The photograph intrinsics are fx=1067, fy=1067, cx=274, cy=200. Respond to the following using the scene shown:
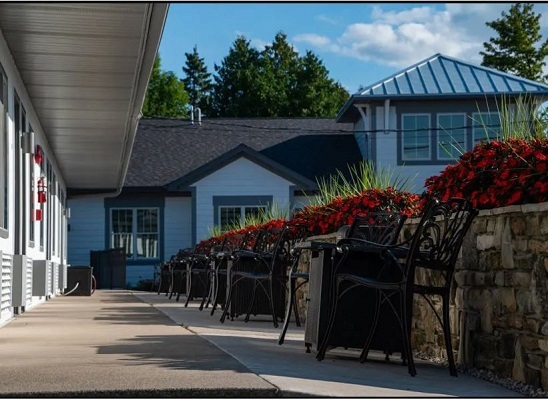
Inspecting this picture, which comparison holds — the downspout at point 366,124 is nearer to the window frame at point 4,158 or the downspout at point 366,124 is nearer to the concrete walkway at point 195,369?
the window frame at point 4,158

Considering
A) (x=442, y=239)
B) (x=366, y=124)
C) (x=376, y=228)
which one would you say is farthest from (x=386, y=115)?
(x=442, y=239)

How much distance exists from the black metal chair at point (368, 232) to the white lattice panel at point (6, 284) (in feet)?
10.4

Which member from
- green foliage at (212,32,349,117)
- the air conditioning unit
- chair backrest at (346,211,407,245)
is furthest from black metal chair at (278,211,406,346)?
green foliage at (212,32,349,117)

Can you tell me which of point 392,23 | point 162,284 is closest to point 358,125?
point 162,284

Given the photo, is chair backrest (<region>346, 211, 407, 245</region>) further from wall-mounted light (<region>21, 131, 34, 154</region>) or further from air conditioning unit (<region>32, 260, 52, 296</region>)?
air conditioning unit (<region>32, 260, 52, 296</region>)

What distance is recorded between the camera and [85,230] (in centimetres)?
3070

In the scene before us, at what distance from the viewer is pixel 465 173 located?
661 centimetres

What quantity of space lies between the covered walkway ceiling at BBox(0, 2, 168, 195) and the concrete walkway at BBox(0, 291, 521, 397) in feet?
8.80

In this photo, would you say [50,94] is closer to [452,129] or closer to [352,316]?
[352,316]

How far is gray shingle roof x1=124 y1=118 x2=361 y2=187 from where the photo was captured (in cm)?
3125

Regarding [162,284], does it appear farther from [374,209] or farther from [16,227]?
[374,209]

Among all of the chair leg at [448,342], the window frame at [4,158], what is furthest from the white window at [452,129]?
the chair leg at [448,342]

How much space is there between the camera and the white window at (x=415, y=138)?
29469 millimetres

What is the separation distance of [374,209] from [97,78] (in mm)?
4273
